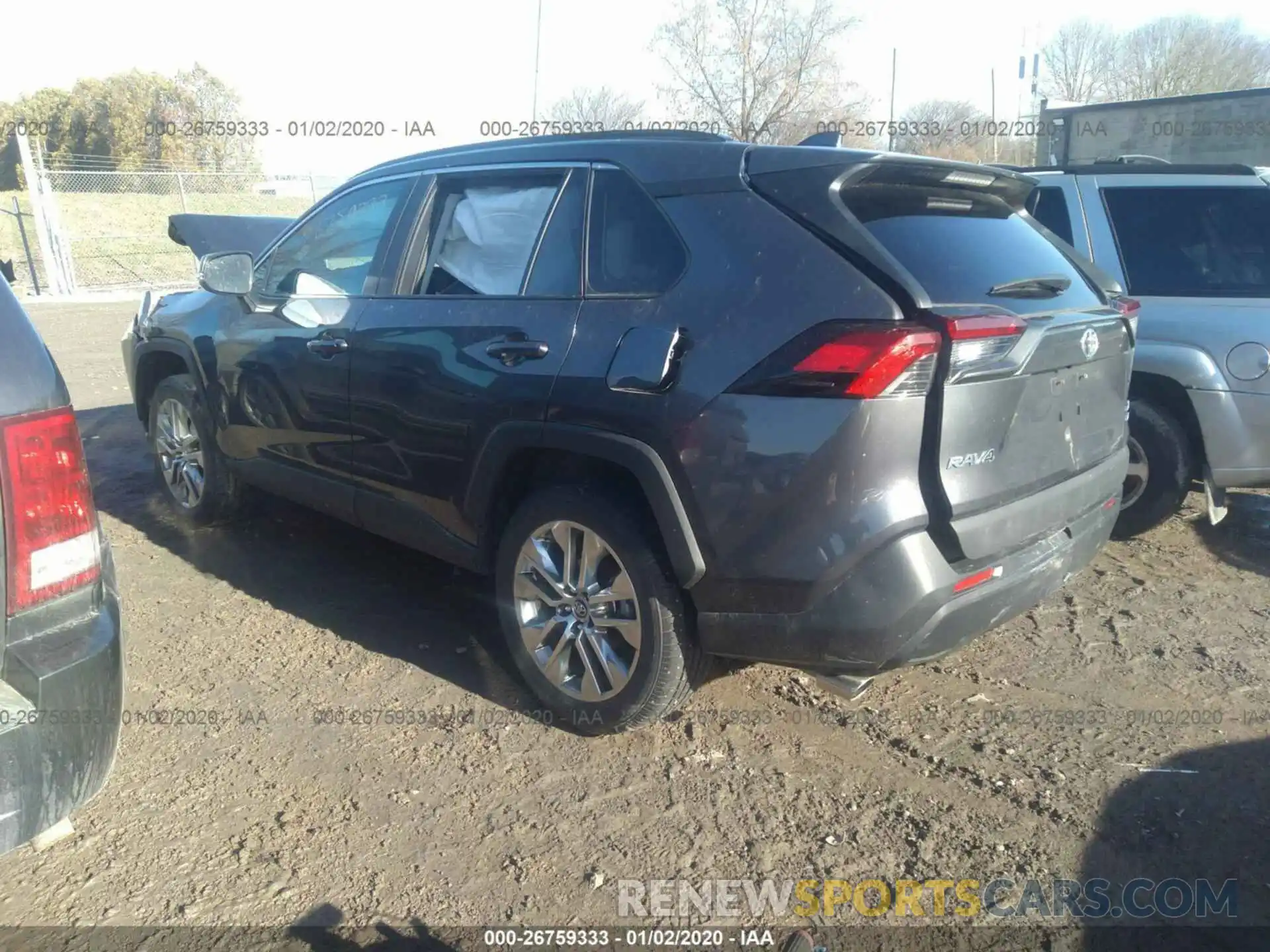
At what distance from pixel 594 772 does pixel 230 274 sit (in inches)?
113

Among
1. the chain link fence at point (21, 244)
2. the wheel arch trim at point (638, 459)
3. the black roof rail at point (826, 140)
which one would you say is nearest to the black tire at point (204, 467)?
the wheel arch trim at point (638, 459)

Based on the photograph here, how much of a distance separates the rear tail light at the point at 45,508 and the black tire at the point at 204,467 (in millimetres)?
2693

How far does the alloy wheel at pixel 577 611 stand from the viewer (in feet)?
10.3

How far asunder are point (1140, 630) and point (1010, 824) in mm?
1732

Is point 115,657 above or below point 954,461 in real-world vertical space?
below

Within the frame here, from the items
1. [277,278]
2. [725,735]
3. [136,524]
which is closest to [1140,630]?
[725,735]

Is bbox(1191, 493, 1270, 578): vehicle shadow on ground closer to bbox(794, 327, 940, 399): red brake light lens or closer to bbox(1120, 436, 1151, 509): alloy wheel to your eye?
bbox(1120, 436, 1151, 509): alloy wheel

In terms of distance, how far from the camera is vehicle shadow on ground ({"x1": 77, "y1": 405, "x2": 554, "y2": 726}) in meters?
3.92

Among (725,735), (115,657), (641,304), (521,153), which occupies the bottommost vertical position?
(725,735)

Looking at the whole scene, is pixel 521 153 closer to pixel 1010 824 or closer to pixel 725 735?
pixel 725 735

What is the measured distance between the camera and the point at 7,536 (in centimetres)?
213

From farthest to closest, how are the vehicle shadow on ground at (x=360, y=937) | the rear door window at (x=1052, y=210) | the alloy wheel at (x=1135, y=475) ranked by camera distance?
the rear door window at (x=1052, y=210) < the alloy wheel at (x=1135, y=475) < the vehicle shadow on ground at (x=360, y=937)

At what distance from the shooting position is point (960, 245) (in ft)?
9.59

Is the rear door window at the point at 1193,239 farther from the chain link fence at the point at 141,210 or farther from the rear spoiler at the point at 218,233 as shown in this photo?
the chain link fence at the point at 141,210
